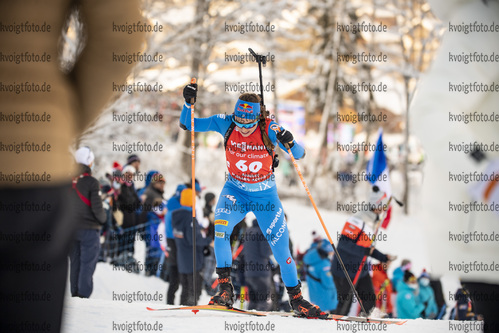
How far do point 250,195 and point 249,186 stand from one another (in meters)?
0.10

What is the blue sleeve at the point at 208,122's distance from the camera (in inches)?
207

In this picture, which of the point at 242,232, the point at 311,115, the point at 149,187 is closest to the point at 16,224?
the point at 242,232

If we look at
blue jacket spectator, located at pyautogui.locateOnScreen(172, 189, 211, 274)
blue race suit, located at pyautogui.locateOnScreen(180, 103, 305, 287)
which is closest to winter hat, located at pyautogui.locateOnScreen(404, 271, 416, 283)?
blue jacket spectator, located at pyautogui.locateOnScreen(172, 189, 211, 274)

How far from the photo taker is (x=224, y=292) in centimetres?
507

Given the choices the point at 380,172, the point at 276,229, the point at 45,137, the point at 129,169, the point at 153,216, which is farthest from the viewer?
the point at 153,216

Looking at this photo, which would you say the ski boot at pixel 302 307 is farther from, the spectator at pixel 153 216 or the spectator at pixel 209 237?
the spectator at pixel 153 216

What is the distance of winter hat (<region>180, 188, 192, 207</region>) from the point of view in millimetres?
7734

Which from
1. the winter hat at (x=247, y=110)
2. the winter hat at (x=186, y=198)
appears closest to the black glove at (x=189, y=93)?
the winter hat at (x=247, y=110)

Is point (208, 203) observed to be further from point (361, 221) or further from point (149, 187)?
point (361, 221)

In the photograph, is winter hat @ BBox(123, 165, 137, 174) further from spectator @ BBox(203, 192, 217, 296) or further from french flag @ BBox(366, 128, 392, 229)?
french flag @ BBox(366, 128, 392, 229)

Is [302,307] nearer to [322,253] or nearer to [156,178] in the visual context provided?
[322,253]

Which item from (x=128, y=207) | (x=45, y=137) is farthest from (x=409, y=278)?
(x=45, y=137)

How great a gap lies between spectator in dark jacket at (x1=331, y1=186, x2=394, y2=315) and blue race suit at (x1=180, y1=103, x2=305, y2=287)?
204 centimetres

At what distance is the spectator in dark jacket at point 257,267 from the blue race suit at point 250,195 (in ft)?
7.50
